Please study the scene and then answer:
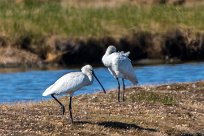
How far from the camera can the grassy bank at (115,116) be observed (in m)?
14.3

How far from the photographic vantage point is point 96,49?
3431 centimetres

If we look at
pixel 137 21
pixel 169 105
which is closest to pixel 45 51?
pixel 137 21

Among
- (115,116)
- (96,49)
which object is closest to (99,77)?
(96,49)

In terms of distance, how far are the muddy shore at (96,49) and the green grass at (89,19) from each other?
61 cm

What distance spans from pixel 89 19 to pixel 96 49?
146 inches

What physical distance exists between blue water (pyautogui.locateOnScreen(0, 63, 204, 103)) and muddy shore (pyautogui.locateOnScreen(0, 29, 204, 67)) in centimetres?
166

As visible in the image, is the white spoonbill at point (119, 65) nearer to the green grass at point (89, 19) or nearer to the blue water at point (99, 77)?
the blue water at point (99, 77)

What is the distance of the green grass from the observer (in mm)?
35562

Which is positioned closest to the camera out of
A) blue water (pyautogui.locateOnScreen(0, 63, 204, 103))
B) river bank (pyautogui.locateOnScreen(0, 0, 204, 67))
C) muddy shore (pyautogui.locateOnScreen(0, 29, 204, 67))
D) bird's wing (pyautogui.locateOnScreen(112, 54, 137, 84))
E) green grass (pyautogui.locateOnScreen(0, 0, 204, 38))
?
bird's wing (pyautogui.locateOnScreen(112, 54, 137, 84))

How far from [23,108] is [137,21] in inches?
869

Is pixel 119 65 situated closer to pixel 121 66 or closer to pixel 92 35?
pixel 121 66

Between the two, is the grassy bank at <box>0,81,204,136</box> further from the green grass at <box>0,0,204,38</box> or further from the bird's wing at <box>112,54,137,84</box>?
the green grass at <box>0,0,204,38</box>

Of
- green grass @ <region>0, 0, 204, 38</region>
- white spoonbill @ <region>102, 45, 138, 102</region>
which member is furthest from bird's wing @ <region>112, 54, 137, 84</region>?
green grass @ <region>0, 0, 204, 38</region>

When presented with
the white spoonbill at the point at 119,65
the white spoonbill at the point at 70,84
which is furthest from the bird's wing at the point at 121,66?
the white spoonbill at the point at 70,84
